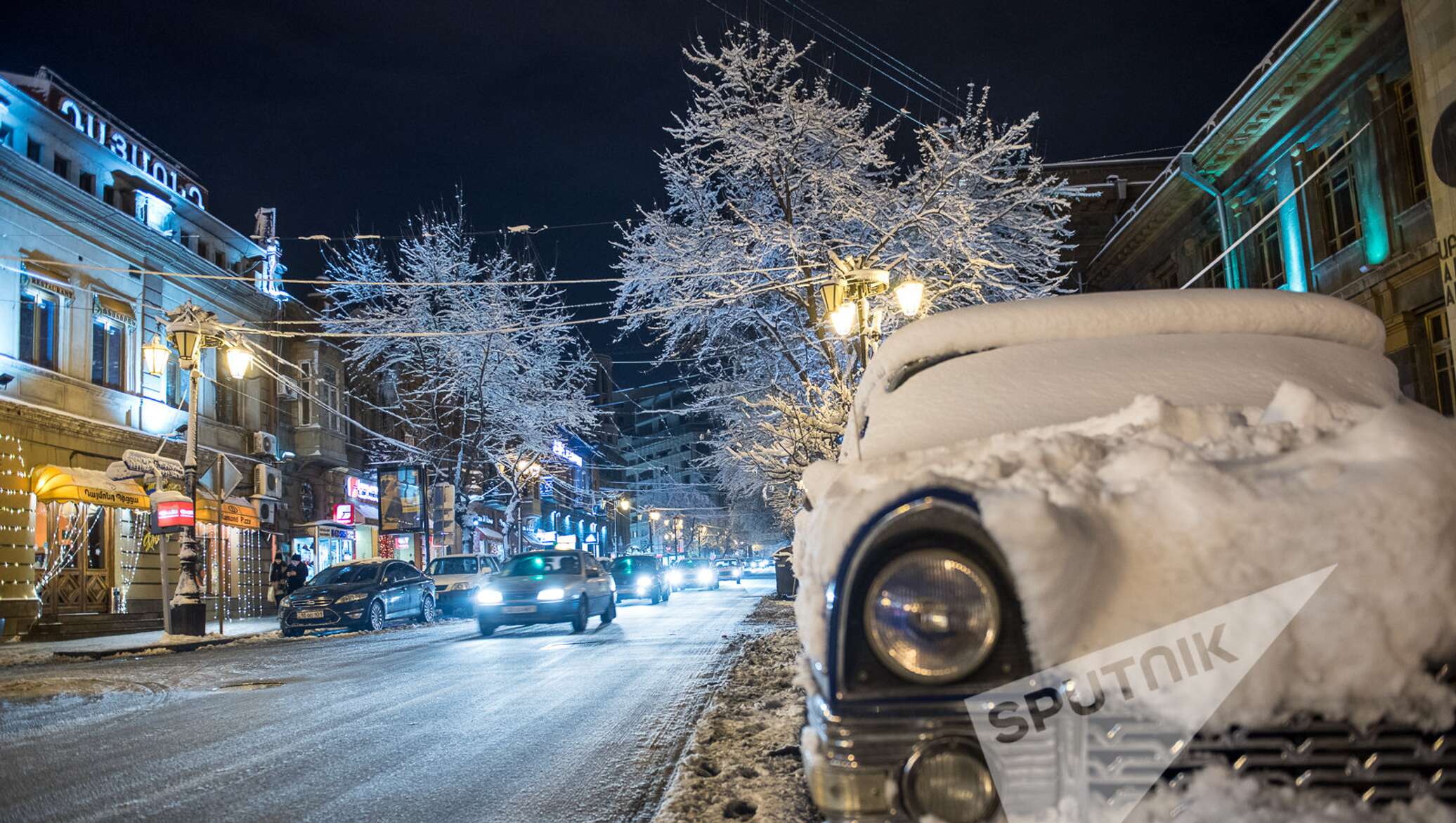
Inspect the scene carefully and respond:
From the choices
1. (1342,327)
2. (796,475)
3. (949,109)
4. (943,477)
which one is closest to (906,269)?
(949,109)

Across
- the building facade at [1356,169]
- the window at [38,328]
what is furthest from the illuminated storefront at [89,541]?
the building facade at [1356,169]

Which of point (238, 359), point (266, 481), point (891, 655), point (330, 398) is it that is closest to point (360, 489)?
point (330, 398)

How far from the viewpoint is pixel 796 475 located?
57.4 feet

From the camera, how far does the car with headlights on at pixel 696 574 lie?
53.1 metres

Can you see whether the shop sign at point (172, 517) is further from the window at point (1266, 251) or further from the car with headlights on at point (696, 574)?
the car with headlights on at point (696, 574)

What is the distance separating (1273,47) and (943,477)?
22.5 m

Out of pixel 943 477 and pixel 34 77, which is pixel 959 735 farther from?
pixel 34 77

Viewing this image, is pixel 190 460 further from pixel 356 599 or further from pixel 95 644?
pixel 356 599

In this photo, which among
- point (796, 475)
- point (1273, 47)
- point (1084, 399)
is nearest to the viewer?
point (1084, 399)

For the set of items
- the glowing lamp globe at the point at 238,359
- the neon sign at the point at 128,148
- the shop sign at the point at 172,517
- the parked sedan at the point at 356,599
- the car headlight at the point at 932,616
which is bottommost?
the parked sedan at the point at 356,599

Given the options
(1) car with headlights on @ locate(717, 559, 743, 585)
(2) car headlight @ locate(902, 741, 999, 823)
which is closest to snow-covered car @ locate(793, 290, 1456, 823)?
(2) car headlight @ locate(902, 741, 999, 823)

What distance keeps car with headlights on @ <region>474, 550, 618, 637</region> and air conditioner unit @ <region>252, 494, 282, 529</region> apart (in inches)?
606

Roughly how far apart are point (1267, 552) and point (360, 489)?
129 feet

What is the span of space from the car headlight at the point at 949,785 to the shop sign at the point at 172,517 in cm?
1965
